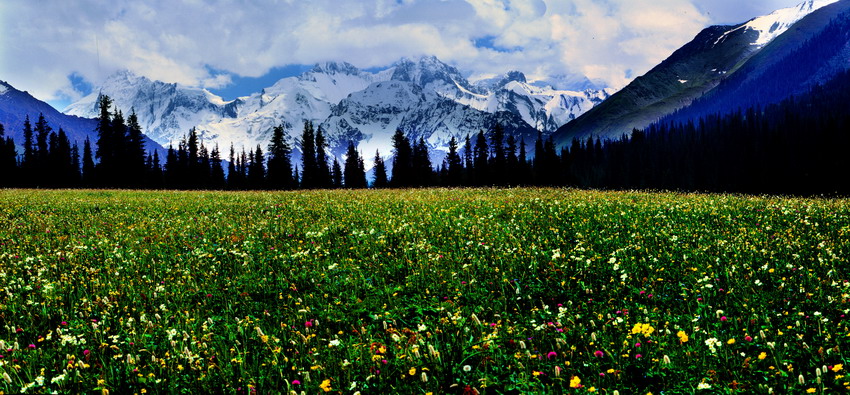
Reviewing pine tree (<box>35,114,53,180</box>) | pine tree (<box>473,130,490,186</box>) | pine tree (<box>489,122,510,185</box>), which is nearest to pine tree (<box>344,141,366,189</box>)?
pine tree (<box>473,130,490,186</box>)

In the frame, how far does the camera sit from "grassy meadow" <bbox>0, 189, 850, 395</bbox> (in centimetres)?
402

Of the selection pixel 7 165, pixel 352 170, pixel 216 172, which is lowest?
pixel 352 170

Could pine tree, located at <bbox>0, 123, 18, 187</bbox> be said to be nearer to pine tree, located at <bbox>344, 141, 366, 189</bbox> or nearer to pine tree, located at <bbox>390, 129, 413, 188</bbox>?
pine tree, located at <bbox>344, 141, 366, 189</bbox>

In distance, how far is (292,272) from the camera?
7.32 meters

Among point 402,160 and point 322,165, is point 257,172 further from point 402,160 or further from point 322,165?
point 402,160

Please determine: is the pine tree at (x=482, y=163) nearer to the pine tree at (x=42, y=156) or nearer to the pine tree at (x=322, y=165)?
the pine tree at (x=322, y=165)


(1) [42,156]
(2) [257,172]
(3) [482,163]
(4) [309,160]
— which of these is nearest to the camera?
(1) [42,156]

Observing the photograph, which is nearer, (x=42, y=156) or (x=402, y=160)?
(x=42, y=156)

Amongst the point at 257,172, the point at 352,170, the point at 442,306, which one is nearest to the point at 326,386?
the point at 442,306

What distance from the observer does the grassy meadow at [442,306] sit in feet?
13.2

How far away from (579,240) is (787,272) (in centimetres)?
329

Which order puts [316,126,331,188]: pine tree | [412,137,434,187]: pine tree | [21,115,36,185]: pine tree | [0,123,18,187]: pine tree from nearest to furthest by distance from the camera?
[0,123,18,187]: pine tree → [21,115,36,185]: pine tree → [316,126,331,188]: pine tree → [412,137,434,187]: pine tree

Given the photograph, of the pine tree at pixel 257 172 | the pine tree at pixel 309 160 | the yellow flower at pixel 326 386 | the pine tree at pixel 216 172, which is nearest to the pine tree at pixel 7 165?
the pine tree at pixel 216 172

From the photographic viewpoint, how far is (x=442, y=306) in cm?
580
